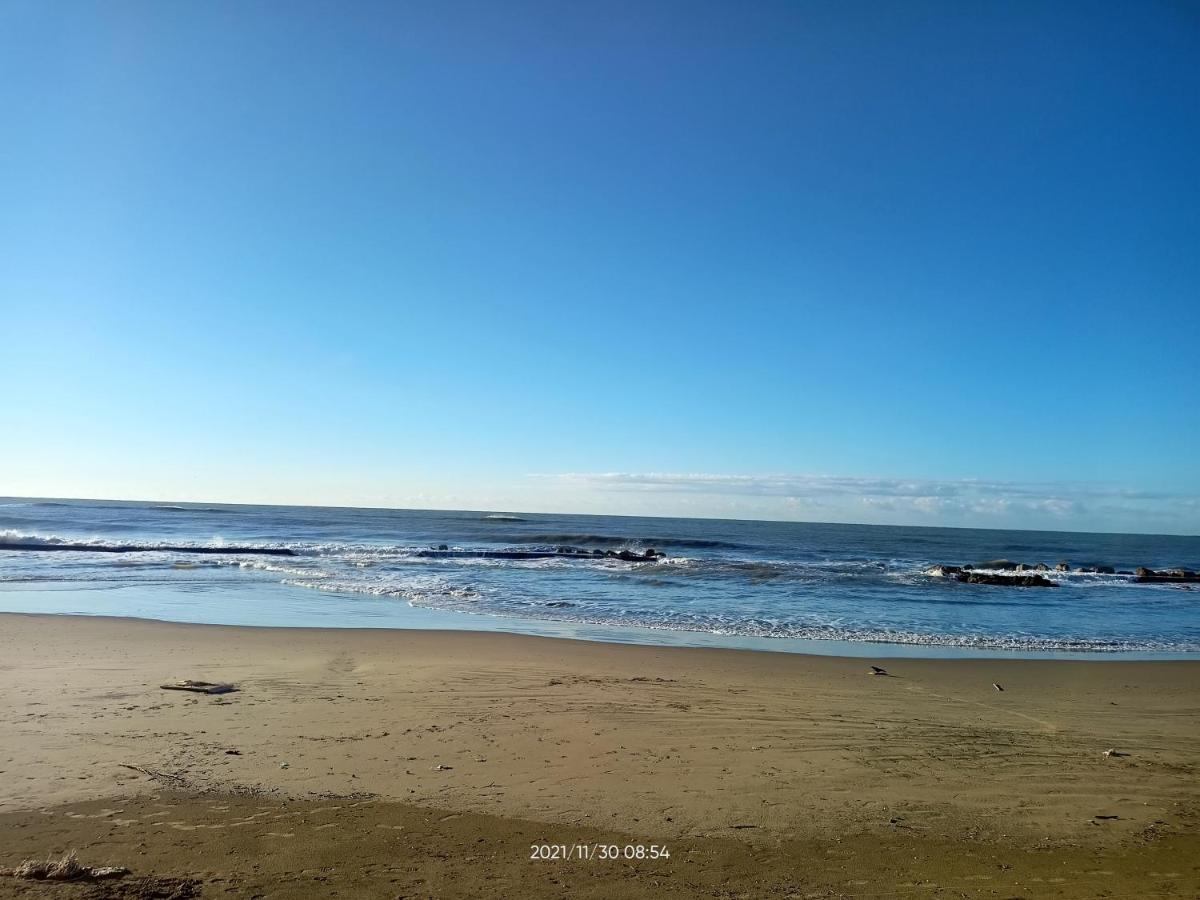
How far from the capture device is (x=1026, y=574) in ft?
105

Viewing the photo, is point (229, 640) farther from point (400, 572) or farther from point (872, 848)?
point (400, 572)

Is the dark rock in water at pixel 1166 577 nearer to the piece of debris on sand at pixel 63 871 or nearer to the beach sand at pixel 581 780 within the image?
the beach sand at pixel 581 780

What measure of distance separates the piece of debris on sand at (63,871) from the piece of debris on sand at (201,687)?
412cm

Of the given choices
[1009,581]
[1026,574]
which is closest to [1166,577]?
[1026,574]

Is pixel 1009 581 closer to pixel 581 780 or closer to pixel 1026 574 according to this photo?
pixel 1026 574

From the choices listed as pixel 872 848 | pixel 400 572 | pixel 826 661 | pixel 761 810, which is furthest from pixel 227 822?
pixel 400 572

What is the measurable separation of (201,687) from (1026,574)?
111 ft

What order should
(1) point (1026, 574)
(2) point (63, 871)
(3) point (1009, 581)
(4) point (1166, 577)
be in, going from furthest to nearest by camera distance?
(4) point (1166, 577) < (1) point (1026, 574) < (3) point (1009, 581) < (2) point (63, 871)

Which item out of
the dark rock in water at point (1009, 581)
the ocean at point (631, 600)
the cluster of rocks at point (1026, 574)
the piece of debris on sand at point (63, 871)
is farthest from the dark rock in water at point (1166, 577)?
the piece of debris on sand at point (63, 871)

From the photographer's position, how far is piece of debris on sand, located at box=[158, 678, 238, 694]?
25.9 ft

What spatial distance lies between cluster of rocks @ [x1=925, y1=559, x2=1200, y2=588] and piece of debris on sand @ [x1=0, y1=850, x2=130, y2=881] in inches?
1154

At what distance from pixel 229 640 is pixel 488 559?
2230 centimetres

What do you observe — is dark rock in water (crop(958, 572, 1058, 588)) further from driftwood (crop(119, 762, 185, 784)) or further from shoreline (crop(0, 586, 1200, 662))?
driftwood (crop(119, 762, 185, 784))

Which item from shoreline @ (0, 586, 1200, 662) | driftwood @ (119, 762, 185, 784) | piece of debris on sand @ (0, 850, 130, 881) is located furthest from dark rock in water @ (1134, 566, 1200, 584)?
piece of debris on sand @ (0, 850, 130, 881)
